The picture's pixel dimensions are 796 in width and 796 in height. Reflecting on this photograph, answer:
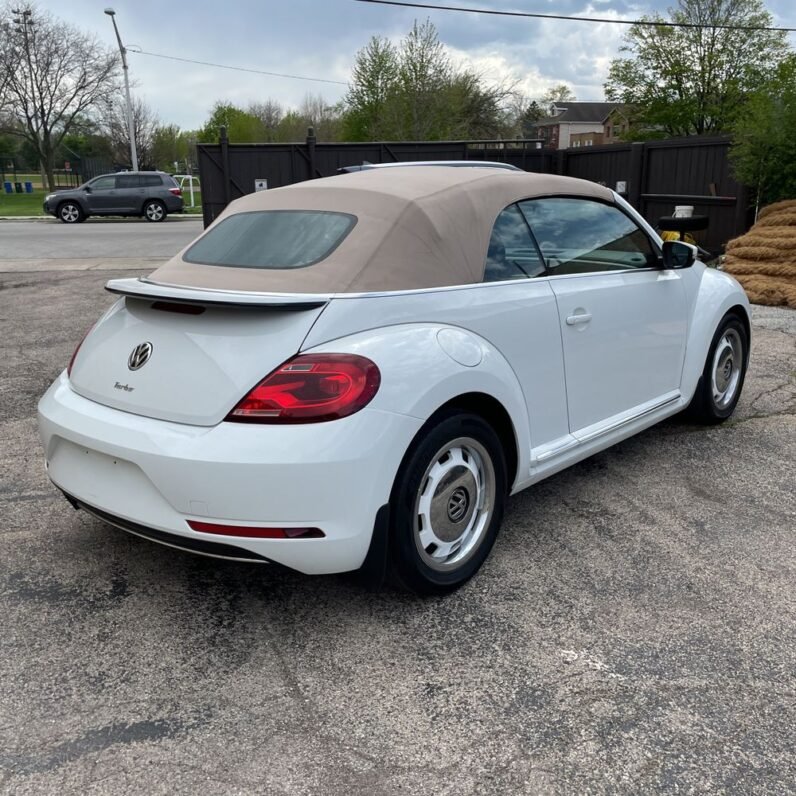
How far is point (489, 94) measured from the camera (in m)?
42.2

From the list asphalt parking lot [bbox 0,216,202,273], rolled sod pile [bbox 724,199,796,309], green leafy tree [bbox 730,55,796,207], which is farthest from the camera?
asphalt parking lot [bbox 0,216,202,273]

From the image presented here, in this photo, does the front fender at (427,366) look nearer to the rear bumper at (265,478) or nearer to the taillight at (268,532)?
the rear bumper at (265,478)

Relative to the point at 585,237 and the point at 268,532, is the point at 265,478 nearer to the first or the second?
the point at 268,532

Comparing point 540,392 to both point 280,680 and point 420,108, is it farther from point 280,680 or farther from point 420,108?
point 420,108

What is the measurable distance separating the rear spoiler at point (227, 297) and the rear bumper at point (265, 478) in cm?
41

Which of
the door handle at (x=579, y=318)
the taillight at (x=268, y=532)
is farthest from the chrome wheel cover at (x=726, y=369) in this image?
the taillight at (x=268, y=532)

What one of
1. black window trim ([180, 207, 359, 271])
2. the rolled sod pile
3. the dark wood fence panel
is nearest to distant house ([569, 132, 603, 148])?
the dark wood fence panel

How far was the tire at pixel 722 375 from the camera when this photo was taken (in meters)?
4.83

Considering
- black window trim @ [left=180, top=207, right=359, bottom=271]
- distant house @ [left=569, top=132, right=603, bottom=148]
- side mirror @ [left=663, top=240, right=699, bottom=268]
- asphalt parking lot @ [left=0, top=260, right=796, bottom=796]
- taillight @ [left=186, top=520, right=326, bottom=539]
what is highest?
distant house @ [left=569, top=132, right=603, bottom=148]

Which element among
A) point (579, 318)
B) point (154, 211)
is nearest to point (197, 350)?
point (579, 318)

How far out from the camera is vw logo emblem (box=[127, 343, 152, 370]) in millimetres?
2844

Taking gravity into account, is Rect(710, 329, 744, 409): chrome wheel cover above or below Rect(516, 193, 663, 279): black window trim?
below

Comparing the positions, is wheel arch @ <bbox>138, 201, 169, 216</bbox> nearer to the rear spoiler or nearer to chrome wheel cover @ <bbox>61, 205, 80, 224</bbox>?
chrome wheel cover @ <bbox>61, 205, 80, 224</bbox>

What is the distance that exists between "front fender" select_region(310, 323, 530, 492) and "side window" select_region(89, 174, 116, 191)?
2797 cm
